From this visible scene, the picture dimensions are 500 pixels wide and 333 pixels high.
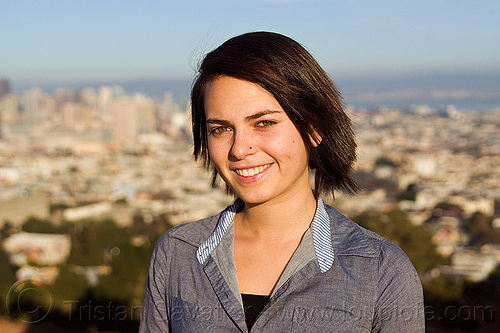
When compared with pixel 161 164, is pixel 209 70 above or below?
above

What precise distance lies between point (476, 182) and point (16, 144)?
2986 cm

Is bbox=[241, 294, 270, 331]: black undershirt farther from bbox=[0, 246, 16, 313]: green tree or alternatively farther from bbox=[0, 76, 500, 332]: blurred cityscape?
bbox=[0, 246, 16, 313]: green tree

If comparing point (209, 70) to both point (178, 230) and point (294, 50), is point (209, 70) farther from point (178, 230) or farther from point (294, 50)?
point (178, 230)

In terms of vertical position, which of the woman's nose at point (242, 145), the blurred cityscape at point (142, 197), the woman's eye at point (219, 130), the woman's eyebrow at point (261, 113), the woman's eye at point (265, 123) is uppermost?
the woman's eyebrow at point (261, 113)

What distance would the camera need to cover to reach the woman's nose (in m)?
0.89

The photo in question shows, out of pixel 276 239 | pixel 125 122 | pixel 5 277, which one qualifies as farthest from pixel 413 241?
pixel 125 122

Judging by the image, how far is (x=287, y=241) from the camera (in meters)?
0.99

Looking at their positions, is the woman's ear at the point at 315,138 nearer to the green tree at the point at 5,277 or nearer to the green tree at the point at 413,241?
the green tree at the point at 5,277

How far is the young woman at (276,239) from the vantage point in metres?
0.85

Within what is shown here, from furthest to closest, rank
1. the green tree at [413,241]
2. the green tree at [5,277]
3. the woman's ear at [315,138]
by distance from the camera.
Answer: the green tree at [413,241] < the green tree at [5,277] < the woman's ear at [315,138]

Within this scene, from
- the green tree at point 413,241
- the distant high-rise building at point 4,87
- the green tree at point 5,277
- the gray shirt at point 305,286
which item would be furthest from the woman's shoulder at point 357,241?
the distant high-rise building at point 4,87

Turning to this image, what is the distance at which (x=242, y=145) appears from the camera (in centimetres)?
89

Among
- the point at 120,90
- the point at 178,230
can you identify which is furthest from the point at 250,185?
the point at 120,90

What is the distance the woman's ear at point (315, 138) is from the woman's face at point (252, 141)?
0.02 m
